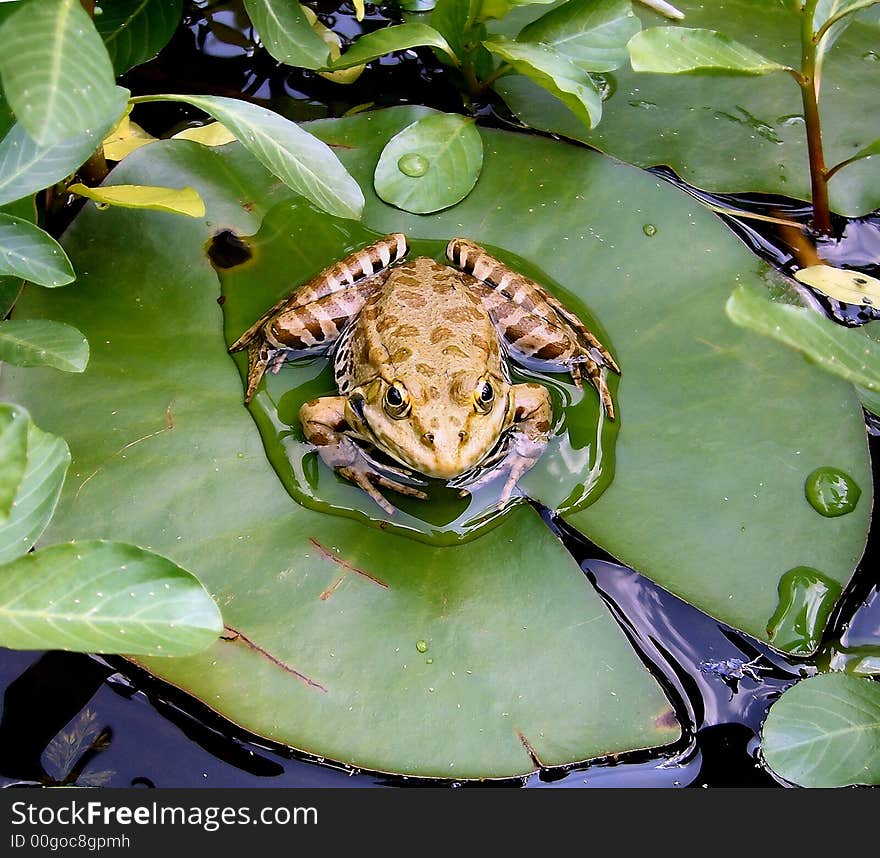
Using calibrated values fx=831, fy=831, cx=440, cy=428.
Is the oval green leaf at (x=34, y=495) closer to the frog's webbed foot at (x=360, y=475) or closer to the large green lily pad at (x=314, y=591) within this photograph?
the large green lily pad at (x=314, y=591)

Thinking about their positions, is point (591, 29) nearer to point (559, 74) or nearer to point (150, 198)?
point (559, 74)

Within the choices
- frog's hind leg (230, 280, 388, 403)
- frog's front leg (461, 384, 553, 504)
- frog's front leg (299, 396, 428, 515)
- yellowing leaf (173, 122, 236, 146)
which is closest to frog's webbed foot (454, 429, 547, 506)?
frog's front leg (461, 384, 553, 504)

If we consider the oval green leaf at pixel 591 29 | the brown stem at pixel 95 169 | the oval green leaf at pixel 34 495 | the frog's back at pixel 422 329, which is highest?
the oval green leaf at pixel 591 29

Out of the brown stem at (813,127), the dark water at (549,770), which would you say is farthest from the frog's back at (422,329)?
the brown stem at (813,127)

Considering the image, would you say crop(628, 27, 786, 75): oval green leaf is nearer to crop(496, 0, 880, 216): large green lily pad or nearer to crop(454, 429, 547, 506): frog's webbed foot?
crop(496, 0, 880, 216): large green lily pad

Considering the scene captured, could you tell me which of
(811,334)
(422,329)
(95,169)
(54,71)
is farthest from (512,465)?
(95,169)
